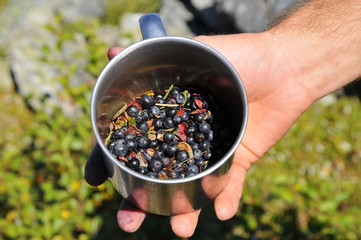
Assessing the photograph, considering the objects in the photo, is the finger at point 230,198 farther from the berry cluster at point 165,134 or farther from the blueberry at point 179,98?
the blueberry at point 179,98

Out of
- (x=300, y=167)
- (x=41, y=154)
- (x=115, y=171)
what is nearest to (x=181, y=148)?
(x=115, y=171)

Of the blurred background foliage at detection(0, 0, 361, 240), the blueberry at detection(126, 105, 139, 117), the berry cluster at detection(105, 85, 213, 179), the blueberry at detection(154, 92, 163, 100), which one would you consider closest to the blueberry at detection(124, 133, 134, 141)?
the berry cluster at detection(105, 85, 213, 179)

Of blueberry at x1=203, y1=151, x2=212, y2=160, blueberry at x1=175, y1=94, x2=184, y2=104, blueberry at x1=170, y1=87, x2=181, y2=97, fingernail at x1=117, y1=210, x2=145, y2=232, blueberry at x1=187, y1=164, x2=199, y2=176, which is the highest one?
blueberry at x1=170, y1=87, x2=181, y2=97

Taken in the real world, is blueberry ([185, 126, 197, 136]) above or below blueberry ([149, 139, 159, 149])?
above

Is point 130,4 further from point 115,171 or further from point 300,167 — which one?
point 115,171

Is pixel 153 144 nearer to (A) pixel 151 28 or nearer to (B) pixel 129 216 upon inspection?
(B) pixel 129 216

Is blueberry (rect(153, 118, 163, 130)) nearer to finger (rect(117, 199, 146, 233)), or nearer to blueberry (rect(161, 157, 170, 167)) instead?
blueberry (rect(161, 157, 170, 167))
